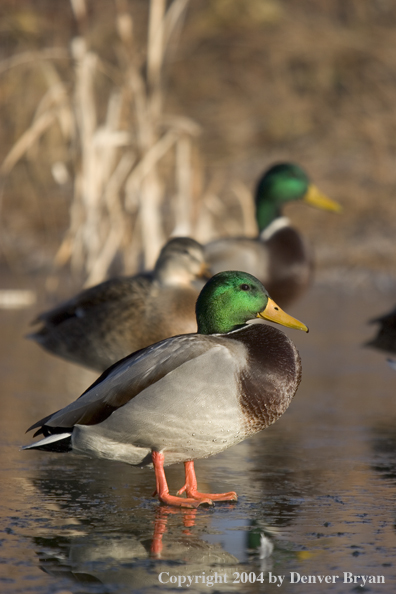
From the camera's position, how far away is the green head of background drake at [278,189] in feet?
27.3

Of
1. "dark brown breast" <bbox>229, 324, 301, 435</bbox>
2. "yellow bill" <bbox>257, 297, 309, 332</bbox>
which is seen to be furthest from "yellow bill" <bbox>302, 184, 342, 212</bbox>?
"dark brown breast" <bbox>229, 324, 301, 435</bbox>

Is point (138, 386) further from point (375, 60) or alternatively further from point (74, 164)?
point (375, 60)

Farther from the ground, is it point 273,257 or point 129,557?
point 273,257

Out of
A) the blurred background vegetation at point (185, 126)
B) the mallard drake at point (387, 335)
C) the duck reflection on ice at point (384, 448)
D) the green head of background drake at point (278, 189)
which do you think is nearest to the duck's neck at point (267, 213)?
the green head of background drake at point (278, 189)

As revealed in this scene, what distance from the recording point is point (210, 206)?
888 cm

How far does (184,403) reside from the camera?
3.45 meters

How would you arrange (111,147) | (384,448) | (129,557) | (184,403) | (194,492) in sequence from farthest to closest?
(111,147) < (384,448) < (194,492) < (184,403) < (129,557)

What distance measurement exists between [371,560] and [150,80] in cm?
576

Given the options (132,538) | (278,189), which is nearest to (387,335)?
(278,189)

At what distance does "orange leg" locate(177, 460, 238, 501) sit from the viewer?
3588 mm

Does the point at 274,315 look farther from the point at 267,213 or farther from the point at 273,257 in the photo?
the point at 267,213

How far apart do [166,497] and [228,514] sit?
0.23 m

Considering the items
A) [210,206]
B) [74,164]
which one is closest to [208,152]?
[210,206]

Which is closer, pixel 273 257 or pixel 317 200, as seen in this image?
pixel 273 257
